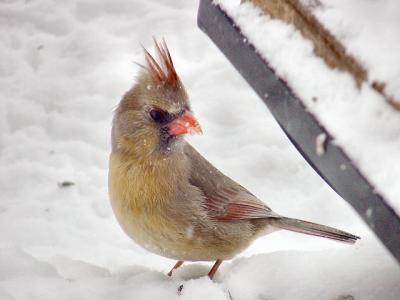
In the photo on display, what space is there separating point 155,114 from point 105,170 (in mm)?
1279

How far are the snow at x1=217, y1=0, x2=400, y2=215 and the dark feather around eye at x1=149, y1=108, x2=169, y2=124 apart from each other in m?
0.74

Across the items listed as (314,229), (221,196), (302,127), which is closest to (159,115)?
(221,196)

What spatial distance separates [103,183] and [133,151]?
1.13 meters

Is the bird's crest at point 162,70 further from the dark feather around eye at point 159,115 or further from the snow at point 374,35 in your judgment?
the snow at point 374,35

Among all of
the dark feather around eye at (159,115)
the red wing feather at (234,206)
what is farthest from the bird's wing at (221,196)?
the dark feather around eye at (159,115)

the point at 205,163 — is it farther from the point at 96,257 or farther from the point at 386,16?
the point at 386,16

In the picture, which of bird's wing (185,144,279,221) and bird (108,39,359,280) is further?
bird's wing (185,144,279,221)

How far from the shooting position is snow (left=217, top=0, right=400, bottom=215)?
184cm

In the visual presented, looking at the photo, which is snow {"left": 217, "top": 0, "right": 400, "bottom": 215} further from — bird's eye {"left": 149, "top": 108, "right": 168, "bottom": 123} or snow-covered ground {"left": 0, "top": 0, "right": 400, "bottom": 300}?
snow-covered ground {"left": 0, "top": 0, "right": 400, "bottom": 300}

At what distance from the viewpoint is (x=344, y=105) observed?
6.43 ft

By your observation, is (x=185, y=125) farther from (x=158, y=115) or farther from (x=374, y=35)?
(x=374, y=35)

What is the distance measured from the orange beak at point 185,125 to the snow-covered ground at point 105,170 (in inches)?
22.6

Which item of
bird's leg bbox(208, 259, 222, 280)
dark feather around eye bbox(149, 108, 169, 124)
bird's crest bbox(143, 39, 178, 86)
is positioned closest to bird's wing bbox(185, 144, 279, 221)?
bird's leg bbox(208, 259, 222, 280)

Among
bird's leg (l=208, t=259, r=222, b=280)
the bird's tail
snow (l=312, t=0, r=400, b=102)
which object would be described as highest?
snow (l=312, t=0, r=400, b=102)
